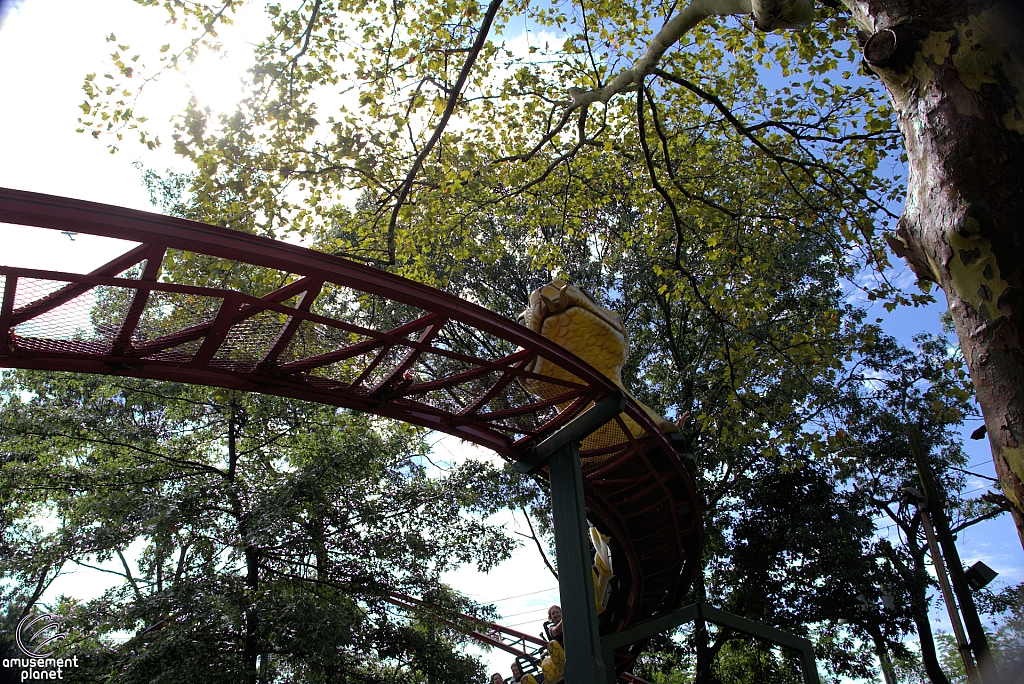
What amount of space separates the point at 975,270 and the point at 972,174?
36 centimetres

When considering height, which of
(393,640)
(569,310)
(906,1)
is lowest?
(393,640)

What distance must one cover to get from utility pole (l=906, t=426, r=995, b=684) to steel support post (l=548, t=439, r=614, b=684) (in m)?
9.57

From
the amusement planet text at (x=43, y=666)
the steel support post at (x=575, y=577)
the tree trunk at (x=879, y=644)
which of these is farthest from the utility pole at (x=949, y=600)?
the amusement planet text at (x=43, y=666)

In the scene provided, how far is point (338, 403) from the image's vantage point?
13.9 ft

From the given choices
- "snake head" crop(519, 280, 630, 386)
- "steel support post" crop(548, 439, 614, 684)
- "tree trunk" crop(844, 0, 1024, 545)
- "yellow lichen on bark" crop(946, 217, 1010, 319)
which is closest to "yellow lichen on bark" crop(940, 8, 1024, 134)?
"tree trunk" crop(844, 0, 1024, 545)

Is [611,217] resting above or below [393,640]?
above

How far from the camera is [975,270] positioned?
2.40 meters

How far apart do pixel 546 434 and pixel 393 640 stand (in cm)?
594

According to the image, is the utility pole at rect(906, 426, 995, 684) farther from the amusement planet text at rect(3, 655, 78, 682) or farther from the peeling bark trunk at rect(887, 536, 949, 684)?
the amusement planet text at rect(3, 655, 78, 682)

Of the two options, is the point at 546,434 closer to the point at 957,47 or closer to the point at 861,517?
the point at 957,47

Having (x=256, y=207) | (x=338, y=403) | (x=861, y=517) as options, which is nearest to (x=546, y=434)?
(x=338, y=403)

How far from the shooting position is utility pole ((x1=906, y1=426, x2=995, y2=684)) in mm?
10615

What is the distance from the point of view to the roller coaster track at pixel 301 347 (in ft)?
9.89

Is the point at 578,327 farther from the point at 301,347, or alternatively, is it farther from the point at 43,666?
the point at 43,666
